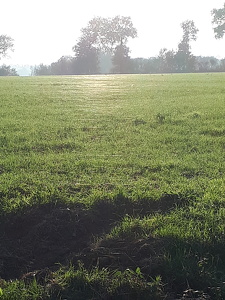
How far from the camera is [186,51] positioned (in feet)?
231

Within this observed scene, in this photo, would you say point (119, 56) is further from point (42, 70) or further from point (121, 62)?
point (42, 70)

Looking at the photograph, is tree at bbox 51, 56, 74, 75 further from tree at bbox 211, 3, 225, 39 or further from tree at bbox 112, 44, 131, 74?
tree at bbox 211, 3, 225, 39

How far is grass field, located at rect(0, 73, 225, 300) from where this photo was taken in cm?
284

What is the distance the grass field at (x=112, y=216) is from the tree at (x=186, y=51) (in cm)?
6234

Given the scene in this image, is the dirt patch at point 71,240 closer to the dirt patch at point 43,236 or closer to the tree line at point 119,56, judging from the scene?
the dirt patch at point 43,236

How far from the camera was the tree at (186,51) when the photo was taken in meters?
65.9

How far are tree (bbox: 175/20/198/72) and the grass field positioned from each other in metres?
62.3

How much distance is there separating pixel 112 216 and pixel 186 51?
234ft

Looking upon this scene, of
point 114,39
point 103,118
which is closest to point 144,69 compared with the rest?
point 114,39

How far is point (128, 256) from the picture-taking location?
318 cm

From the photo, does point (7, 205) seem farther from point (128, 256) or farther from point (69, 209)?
point (128, 256)

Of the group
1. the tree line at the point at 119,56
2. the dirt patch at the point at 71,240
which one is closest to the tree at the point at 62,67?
the tree line at the point at 119,56

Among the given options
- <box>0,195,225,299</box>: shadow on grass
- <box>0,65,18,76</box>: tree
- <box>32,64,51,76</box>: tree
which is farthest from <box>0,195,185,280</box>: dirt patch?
<box>0,65,18,76</box>: tree

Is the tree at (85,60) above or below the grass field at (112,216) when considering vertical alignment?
above
